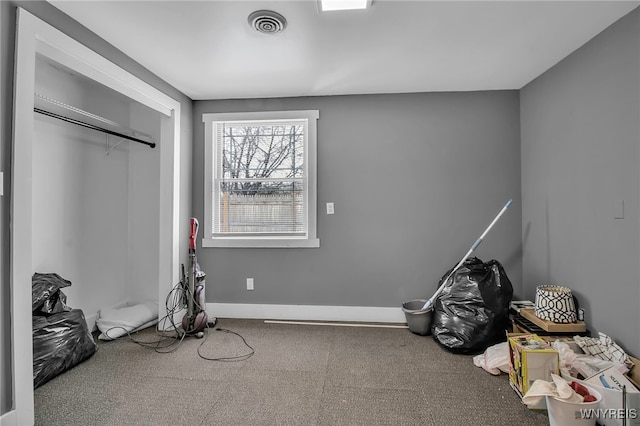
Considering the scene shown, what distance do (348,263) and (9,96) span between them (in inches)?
106

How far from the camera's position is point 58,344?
216cm

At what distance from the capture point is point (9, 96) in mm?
1572

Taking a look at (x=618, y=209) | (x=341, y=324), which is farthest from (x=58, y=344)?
(x=618, y=209)

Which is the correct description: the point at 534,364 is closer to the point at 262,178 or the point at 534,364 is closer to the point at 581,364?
the point at 581,364

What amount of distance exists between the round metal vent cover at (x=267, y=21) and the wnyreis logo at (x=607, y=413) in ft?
8.53

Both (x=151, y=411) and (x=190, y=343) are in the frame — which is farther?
(x=190, y=343)

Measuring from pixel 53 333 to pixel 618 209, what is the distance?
12.3 feet

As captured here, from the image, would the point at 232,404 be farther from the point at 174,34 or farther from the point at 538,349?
the point at 174,34

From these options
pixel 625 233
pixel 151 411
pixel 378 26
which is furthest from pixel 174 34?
pixel 625 233

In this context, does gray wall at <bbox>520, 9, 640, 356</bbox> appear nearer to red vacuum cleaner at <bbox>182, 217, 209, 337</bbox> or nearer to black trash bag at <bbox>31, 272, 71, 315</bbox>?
red vacuum cleaner at <bbox>182, 217, 209, 337</bbox>

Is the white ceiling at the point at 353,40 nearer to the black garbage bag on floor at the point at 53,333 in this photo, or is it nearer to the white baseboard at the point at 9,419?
the black garbage bag on floor at the point at 53,333

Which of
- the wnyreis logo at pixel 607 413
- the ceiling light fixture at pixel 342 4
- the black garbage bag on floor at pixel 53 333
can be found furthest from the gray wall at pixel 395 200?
the wnyreis logo at pixel 607 413

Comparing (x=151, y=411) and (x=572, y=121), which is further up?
(x=572, y=121)

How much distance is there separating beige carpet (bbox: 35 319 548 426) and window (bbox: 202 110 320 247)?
1.11m
